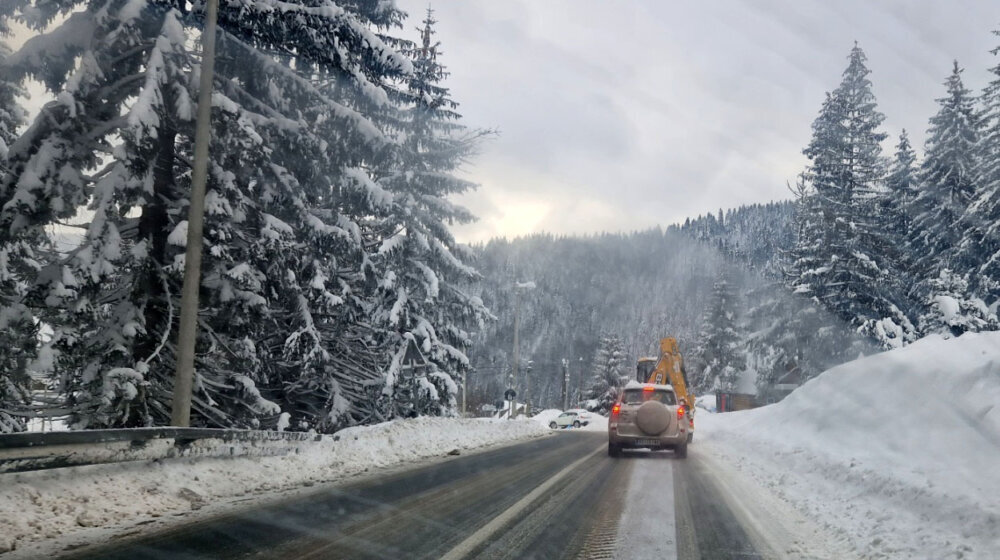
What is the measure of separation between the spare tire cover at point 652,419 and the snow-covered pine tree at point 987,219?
69.2ft

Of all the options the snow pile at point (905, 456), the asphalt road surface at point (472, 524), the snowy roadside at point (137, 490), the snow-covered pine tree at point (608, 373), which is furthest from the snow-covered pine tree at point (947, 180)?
the snow-covered pine tree at point (608, 373)

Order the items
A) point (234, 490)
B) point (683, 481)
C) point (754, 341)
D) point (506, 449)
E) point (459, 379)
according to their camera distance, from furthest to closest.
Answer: point (754, 341) < point (459, 379) < point (506, 449) < point (683, 481) < point (234, 490)

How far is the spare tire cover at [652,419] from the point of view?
16.0 m

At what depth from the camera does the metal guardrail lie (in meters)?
5.94

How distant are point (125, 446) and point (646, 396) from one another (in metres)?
12.5

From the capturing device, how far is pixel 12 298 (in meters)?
13.6

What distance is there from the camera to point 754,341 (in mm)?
37250

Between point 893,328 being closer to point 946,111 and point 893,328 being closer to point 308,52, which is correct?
point 946,111

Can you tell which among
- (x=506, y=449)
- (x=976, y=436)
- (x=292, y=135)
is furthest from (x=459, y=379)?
(x=976, y=436)

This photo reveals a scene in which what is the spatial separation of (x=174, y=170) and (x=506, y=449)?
1040cm

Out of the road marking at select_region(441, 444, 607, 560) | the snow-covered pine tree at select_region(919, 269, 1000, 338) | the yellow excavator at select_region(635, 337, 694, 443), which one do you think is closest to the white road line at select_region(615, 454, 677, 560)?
the road marking at select_region(441, 444, 607, 560)

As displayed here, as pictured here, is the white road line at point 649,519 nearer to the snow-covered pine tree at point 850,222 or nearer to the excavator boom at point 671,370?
the excavator boom at point 671,370

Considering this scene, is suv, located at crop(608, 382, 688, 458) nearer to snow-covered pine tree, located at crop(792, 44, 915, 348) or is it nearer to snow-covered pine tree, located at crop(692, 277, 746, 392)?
snow-covered pine tree, located at crop(792, 44, 915, 348)

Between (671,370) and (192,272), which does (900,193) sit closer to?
(671,370)
